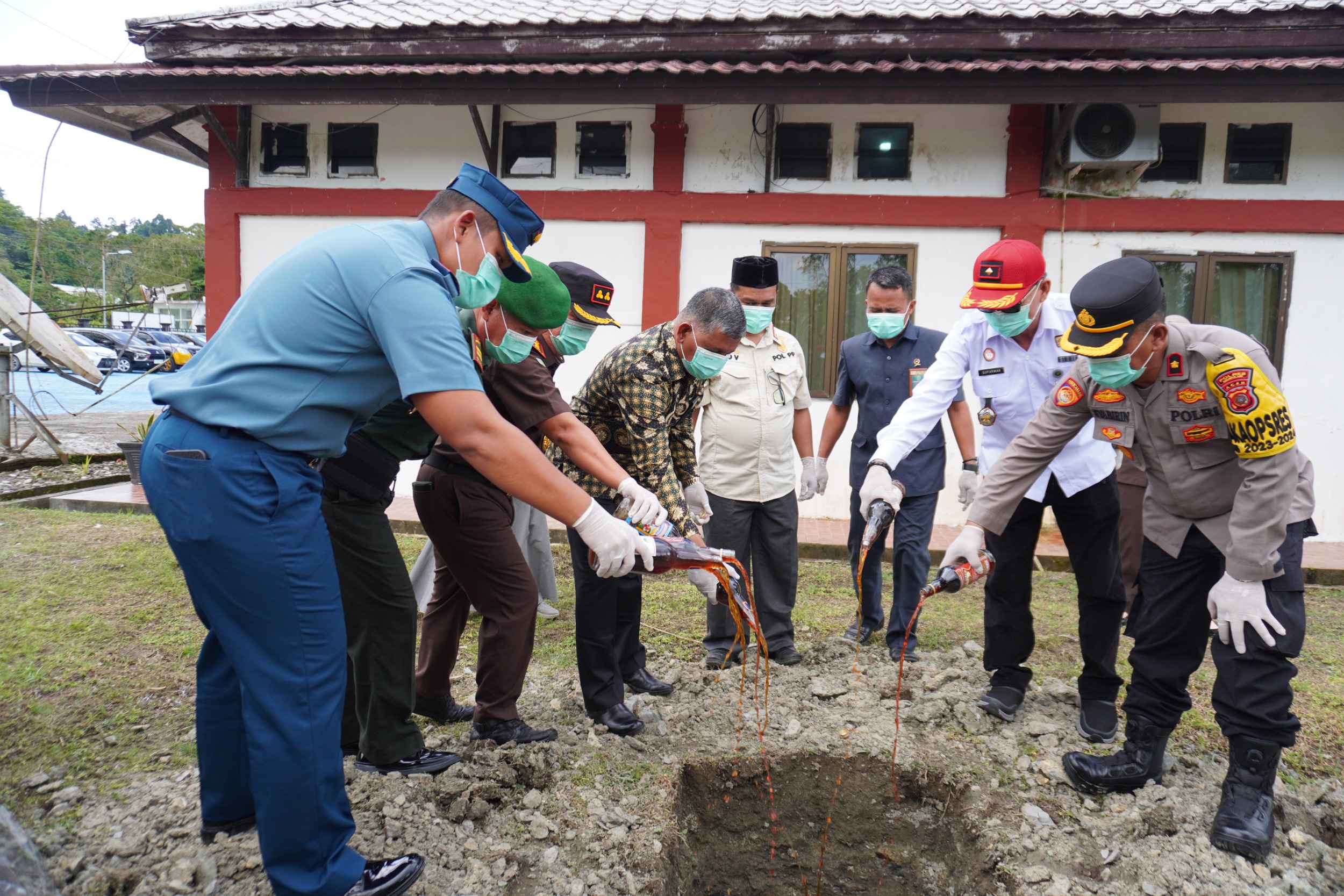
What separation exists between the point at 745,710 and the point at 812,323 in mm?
4206

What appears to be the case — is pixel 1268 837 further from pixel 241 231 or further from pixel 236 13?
pixel 236 13

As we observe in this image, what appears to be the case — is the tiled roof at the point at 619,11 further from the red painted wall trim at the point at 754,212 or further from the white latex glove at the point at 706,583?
the white latex glove at the point at 706,583

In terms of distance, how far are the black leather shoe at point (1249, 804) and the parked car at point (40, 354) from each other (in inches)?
438

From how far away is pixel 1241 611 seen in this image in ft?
8.14

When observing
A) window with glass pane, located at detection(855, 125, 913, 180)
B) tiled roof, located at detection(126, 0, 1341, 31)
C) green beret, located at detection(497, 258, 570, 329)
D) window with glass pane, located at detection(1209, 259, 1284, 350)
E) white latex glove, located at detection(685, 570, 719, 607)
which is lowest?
white latex glove, located at detection(685, 570, 719, 607)

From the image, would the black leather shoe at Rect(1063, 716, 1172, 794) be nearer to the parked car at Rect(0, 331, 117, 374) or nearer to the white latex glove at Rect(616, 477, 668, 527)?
the white latex glove at Rect(616, 477, 668, 527)

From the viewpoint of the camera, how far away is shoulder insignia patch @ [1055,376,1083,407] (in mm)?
2936

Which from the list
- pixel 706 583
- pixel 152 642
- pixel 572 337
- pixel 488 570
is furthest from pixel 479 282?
pixel 152 642

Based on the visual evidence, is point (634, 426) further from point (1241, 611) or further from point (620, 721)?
point (1241, 611)

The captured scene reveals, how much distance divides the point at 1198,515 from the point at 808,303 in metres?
4.64

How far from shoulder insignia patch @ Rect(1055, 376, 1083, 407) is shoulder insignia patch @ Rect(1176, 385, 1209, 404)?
0.34 m

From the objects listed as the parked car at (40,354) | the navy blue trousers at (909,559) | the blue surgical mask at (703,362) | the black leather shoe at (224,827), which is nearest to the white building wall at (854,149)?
the navy blue trousers at (909,559)

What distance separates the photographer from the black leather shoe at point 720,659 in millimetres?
4109

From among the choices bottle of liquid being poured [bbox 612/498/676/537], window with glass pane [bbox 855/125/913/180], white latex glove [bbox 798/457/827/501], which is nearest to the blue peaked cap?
bottle of liquid being poured [bbox 612/498/676/537]
